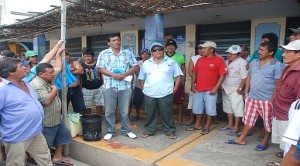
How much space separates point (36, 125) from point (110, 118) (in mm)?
1355

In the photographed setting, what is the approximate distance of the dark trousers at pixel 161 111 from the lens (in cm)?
411

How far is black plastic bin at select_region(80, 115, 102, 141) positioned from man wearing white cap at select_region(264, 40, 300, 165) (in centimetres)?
261

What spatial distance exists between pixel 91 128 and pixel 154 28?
8.78 ft

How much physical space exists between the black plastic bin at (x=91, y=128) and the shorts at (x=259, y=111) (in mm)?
2318

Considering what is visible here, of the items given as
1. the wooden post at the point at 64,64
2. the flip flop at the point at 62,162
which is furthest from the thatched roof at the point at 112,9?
the flip flop at the point at 62,162

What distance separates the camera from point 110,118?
13.8ft

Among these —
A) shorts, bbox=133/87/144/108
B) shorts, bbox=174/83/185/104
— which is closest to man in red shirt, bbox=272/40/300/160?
shorts, bbox=174/83/185/104

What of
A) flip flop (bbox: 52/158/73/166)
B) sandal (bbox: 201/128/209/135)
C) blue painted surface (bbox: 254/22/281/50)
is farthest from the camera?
blue painted surface (bbox: 254/22/281/50)

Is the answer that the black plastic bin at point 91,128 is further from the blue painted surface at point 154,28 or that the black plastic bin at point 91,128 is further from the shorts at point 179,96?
the blue painted surface at point 154,28

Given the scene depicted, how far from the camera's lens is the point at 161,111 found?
4156 mm

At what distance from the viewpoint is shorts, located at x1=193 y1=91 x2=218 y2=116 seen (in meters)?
4.25

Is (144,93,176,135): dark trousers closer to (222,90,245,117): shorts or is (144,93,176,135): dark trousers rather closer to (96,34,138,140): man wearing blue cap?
(96,34,138,140): man wearing blue cap

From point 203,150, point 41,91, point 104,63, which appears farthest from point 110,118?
point 203,150

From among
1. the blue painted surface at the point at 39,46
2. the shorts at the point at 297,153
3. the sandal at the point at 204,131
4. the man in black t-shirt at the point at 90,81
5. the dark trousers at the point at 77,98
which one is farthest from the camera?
the blue painted surface at the point at 39,46
